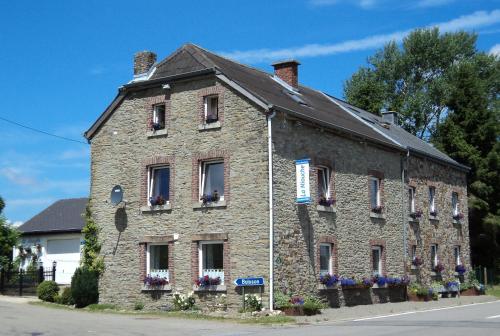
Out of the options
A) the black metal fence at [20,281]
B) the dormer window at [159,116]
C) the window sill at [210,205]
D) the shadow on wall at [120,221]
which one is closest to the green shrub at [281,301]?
the window sill at [210,205]

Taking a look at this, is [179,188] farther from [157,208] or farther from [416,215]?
[416,215]

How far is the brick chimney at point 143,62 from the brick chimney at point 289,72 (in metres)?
6.03

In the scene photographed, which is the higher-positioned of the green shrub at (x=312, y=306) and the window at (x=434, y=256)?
the window at (x=434, y=256)

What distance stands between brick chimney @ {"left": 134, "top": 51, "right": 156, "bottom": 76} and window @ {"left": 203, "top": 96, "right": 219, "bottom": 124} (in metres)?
3.99

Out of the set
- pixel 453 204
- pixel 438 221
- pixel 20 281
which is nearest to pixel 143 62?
pixel 20 281

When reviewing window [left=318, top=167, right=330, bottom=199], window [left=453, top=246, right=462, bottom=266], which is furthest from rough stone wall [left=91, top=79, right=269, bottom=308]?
window [left=453, top=246, right=462, bottom=266]

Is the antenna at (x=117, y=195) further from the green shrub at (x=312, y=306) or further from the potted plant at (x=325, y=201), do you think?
the green shrub at (x=312, y=306)

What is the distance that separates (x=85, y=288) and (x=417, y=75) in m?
39.2

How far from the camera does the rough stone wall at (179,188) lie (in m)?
22.0

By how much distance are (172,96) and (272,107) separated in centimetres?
457

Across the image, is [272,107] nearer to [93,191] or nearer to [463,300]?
[93,191]

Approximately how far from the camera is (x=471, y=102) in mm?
44562

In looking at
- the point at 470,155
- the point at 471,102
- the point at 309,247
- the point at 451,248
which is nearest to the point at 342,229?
the point at 309,247

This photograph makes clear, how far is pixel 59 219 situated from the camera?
4066cm
